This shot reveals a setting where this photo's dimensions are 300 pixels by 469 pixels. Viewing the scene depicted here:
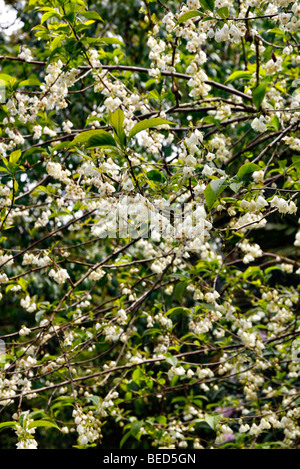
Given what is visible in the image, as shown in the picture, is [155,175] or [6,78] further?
A: [6,78]

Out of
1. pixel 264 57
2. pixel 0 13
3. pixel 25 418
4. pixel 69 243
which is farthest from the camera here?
Answer: pixel 69 243

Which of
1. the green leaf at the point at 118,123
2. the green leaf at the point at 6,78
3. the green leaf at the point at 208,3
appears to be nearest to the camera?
the green leaf at the point at 118,123

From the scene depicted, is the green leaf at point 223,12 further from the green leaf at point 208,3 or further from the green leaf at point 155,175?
the green leaf at point 155,175

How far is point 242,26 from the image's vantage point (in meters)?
2.10

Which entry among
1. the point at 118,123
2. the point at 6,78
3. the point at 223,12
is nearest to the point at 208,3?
the point at 223,12

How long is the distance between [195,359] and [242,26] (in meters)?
3.76

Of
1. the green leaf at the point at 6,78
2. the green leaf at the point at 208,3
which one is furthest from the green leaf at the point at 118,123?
the green leaf at the point at 6,78

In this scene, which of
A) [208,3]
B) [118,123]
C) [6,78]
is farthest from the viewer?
[6,78]

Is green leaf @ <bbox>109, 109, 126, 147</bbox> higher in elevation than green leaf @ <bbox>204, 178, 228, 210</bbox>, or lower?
higher

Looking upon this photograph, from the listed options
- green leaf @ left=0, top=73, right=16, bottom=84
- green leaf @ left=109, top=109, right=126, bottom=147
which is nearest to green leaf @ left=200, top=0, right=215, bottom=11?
green leaf @ left=109, top=109, right=126, bottom=147

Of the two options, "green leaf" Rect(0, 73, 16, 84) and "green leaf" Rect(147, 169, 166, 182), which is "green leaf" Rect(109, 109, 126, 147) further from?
"green leaf" Rect(0, 73, 16, 84)

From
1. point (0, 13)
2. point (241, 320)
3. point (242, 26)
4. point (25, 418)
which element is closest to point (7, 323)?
point (0, 13)

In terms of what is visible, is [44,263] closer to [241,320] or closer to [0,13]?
[241,320]

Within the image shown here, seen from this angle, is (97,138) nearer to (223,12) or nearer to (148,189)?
(223,12)
